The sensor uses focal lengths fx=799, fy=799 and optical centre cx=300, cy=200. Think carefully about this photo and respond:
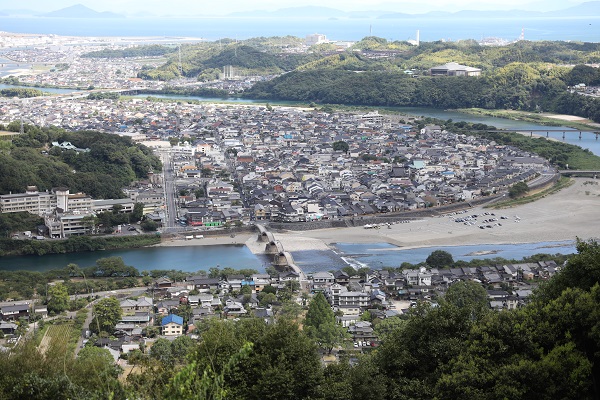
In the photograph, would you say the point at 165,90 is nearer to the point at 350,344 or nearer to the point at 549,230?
the point at 549,230

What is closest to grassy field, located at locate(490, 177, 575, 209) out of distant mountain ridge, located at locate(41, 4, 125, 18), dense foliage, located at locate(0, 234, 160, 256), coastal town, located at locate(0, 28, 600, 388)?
coastal town, located at locate(0, 28, 600, 388)

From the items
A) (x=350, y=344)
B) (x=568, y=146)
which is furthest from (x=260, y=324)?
(x=568, y=146)

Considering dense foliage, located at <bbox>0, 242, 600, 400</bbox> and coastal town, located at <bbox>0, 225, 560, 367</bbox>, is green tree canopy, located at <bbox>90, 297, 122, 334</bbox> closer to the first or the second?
coastal town, located at <bbox>0, 225, 560, 367</bbox>

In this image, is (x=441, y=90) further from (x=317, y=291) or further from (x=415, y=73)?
(x=317, y=291)

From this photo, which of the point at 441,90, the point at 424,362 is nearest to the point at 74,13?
the point at 441,90

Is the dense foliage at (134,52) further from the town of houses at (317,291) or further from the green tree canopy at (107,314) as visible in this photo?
the green tree canopy at (107,314)

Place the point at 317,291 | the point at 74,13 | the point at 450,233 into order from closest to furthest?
the point at 317,291
the point at 450,233
the point at 74,13
